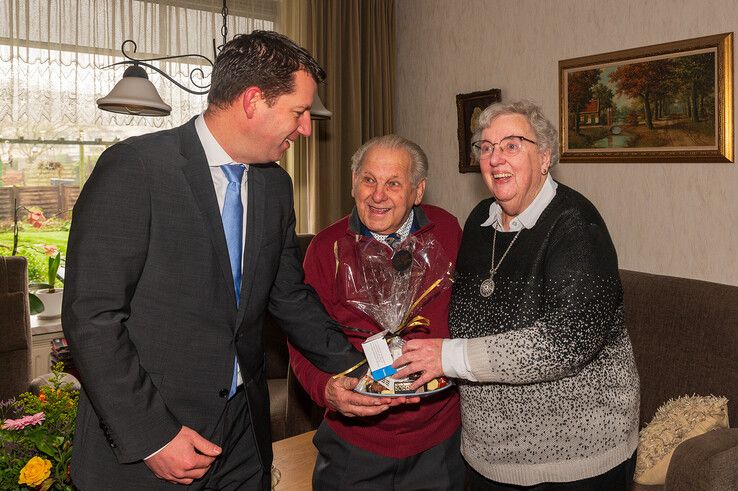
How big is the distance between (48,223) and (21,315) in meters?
1.20

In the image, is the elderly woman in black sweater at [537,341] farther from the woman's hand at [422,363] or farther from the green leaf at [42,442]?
the green leaf at [42,442]

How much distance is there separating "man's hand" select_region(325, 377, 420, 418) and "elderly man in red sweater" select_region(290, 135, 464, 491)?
19mm

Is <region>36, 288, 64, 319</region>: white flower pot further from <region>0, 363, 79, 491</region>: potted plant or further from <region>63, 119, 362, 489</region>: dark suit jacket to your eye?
<region>63, 119, 362, 489</region>: dark suit jacket

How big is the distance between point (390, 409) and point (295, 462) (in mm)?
720

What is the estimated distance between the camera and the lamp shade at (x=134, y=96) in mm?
2621

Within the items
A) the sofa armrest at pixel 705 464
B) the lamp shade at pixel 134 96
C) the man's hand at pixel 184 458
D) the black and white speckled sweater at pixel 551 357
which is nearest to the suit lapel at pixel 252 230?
the man's hand at pixel 184 458

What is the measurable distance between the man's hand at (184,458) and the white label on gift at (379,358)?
40 centimetres

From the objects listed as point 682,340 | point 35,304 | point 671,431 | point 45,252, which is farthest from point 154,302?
point 45,252

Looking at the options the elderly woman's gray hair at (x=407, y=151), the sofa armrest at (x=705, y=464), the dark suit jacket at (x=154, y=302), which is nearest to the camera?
the dark suit jacket at (x=154, y=302)

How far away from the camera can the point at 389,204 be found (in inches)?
77.6

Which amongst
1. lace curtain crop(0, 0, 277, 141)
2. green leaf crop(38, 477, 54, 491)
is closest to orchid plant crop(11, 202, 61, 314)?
lace curtain crop(0, 0, 277, 141)

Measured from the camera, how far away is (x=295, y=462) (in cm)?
244

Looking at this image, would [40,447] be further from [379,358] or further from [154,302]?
[379,358]

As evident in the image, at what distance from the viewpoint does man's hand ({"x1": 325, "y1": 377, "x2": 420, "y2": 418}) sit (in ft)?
5.42
